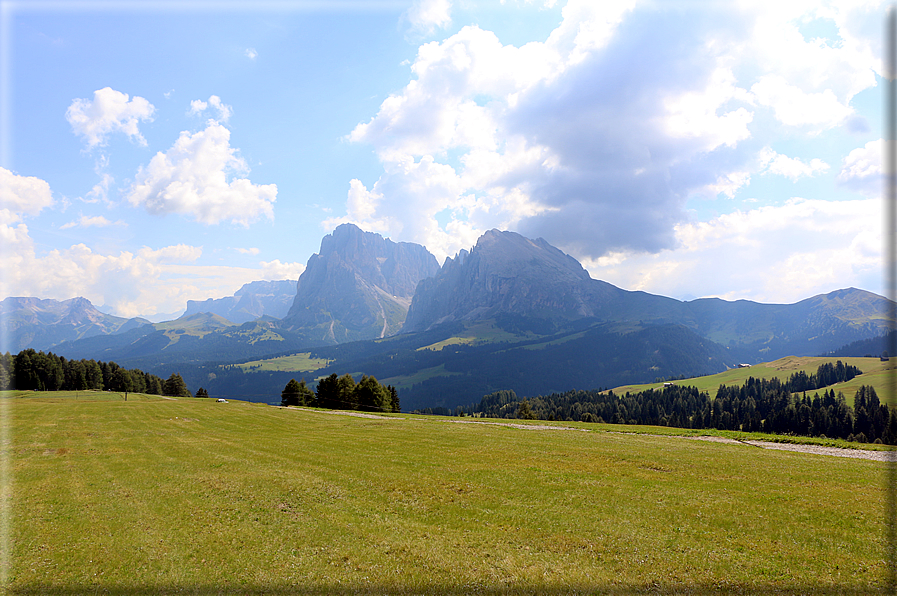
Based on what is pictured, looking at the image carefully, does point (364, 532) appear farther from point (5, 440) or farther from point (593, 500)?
point (5, 440)

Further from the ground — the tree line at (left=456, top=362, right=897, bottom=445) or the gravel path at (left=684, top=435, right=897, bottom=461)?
the gravel path at (left=684, top=435, right=897, bottom=461)

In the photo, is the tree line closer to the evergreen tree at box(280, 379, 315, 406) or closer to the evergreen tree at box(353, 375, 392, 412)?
the evergreen tree at box(353, 375, 392, 412)

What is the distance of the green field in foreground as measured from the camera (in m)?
10.3

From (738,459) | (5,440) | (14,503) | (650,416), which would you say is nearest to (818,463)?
(738,459)

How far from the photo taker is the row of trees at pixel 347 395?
88994mm

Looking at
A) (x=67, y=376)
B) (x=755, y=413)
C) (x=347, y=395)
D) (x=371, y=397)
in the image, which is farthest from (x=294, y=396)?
(x=755, y=413)

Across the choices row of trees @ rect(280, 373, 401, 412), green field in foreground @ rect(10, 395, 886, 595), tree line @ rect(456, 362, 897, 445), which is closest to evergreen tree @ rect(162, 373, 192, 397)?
row of trees @ rect(280, 373, 401, 412)

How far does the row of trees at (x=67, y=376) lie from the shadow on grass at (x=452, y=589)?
11963 centimetres

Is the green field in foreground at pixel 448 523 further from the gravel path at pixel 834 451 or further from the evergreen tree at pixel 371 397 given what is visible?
the evergreen tree at pixel 371 397

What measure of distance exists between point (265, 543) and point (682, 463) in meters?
21.7

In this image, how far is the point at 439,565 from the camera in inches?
428

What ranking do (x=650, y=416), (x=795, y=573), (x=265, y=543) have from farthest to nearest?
1. (x=650, y=416)
2. (x=265, y=543)
3. (x=795, y=573)

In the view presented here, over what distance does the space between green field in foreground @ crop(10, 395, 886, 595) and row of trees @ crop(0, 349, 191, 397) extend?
111 meters

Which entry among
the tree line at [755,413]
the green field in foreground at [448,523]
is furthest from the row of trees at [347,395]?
the green field in foreground at [448,523]
